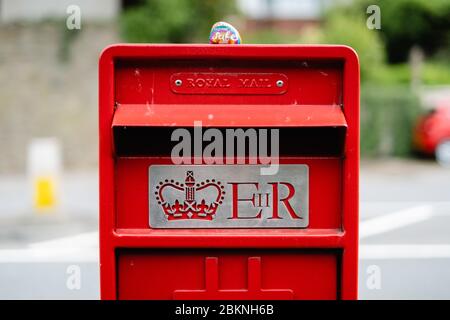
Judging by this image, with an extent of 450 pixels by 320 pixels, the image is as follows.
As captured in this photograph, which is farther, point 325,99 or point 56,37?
point 56,37

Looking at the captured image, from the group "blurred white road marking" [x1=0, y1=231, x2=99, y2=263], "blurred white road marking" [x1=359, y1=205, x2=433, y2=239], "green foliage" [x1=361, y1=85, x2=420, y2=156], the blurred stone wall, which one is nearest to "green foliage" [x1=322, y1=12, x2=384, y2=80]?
"green foliage" [x1=361, y1=85, x2=420, y2=156]

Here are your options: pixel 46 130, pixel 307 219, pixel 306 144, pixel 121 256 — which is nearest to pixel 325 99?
pixel 306 144

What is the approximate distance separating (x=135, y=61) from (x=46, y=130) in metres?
11.2

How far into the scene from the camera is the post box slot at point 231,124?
2.81 meters

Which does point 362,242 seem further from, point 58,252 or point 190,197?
point 190,197

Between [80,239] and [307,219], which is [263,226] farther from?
[80,239]

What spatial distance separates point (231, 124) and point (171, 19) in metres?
11.8

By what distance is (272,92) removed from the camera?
9.57ft

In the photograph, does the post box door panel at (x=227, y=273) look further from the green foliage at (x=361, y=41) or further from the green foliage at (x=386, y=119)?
the green foliage at (x=361, y=41)

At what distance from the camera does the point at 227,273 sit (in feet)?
9.78

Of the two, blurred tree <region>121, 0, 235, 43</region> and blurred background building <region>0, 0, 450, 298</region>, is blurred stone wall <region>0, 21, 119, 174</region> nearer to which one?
blurred background building <region>0, 0, 450, 298</region>

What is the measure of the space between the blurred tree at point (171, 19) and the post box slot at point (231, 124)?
37.3 feet

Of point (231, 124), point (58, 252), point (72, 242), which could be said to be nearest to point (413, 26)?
point (72, 242)
